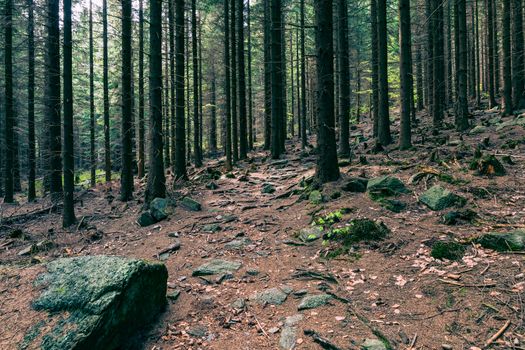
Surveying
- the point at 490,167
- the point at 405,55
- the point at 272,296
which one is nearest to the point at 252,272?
the point at 272,296

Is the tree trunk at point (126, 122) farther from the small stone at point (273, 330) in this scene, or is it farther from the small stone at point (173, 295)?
the small stone at point (273, 330)

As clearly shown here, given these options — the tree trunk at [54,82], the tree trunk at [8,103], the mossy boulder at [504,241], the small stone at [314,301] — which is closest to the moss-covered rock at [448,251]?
the mossy boulder at [504,241]

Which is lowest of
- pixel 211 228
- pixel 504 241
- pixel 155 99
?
pixel 211 228

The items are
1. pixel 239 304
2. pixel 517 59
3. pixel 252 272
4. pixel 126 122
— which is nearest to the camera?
pixel 239 304

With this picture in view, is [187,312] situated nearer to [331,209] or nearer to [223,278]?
[223,278]

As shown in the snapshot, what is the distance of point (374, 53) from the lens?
18.5 metres

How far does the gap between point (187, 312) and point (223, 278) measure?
3.57 feet

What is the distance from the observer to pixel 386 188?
7.70 meters

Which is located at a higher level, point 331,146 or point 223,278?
point 331,146

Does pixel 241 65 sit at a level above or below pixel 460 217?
above

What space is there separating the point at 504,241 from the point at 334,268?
2641 millimetres

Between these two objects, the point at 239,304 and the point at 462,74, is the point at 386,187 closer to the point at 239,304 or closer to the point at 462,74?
the point at 239,304

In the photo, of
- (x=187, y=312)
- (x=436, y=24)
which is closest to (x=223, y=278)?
(x=187, y=312)

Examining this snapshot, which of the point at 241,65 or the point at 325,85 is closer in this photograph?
the point at 325,85
